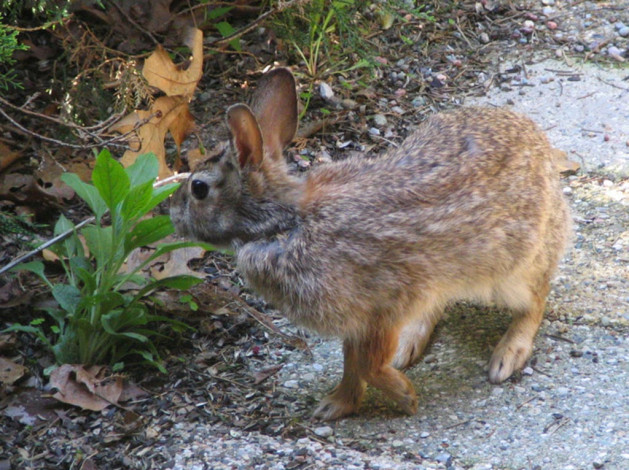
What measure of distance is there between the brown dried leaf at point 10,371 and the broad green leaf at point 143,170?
102 cm

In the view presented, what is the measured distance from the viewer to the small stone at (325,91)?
6.45 m

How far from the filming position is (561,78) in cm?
687

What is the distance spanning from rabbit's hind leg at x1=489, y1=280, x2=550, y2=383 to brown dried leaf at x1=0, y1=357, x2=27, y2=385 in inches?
88.2

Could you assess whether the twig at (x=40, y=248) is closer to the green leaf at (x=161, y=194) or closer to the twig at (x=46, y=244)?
the twig at (x=46, y=244)

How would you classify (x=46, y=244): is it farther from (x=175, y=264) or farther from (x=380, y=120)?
(x=380, y=120)

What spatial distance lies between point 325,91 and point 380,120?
1.46ft

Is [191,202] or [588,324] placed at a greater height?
[191,202]

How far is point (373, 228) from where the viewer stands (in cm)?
396

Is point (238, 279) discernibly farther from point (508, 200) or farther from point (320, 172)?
point (508, 200)

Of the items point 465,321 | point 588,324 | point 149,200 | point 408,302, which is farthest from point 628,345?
point 149,200

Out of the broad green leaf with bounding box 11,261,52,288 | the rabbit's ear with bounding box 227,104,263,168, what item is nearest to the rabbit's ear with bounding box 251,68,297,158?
the rabbit's ear with bounding box 227,104,263,168

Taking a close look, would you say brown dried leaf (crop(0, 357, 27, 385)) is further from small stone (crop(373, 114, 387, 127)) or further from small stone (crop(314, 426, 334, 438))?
small stone (crop(373, 114, 387, 127))

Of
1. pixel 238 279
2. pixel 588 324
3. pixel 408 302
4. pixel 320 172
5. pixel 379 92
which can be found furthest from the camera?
pixel 379 92

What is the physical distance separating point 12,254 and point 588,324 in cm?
310
